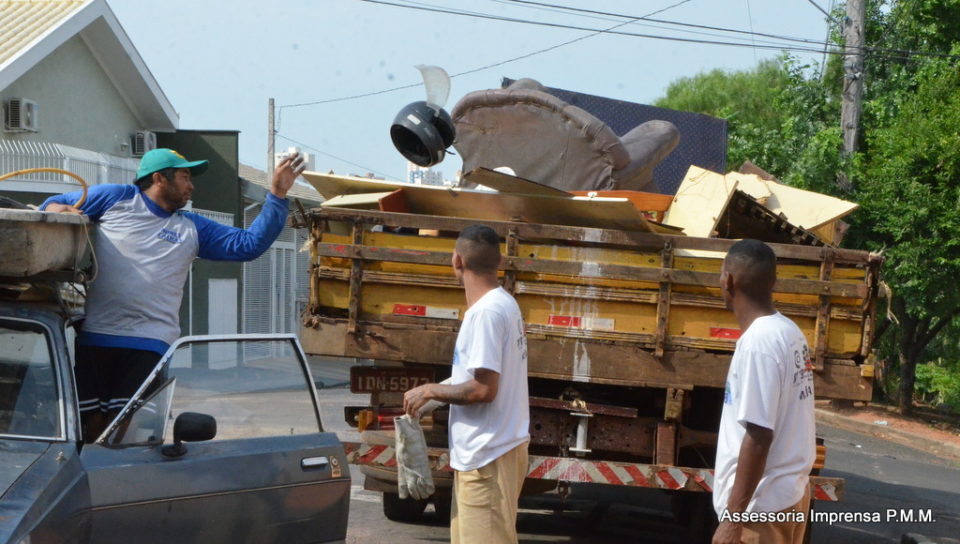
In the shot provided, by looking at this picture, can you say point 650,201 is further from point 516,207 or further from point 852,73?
point 852,73

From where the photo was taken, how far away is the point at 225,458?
13.8 ft

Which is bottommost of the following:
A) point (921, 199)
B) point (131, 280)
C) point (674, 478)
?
point (674, 478)

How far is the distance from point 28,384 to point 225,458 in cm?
75

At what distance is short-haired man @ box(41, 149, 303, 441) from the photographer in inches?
183

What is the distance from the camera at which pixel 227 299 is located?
→ 22.7 meters

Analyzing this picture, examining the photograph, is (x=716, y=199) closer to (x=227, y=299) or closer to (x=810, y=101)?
(x=810, y=101)

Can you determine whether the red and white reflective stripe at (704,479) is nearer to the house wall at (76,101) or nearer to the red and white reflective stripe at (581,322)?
the red and white reflective stripe at (581,322)

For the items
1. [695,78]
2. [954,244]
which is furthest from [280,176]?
[695,78]

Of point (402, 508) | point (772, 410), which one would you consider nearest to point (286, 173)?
point (772, 410)

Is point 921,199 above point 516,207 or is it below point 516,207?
above

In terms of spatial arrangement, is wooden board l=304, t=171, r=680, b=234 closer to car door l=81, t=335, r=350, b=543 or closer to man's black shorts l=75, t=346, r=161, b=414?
car door l=81, t=335, r=350, b=543

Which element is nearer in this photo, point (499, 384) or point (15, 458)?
point (15, 458)

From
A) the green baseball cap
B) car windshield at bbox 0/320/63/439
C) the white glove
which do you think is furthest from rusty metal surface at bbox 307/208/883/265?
car windshield at bbox 0/320/63/439

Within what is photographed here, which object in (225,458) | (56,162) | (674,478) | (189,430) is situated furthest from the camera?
(56,162)
